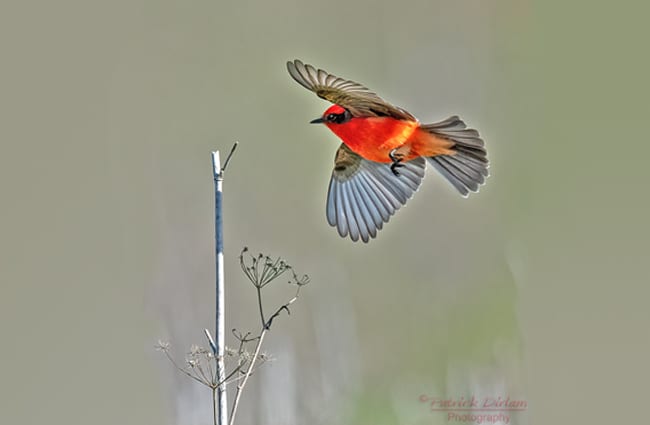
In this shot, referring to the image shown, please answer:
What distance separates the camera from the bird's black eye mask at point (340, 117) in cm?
158

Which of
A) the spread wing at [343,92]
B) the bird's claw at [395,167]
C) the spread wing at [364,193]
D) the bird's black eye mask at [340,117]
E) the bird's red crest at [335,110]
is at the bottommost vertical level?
the spread wing at [364,193]

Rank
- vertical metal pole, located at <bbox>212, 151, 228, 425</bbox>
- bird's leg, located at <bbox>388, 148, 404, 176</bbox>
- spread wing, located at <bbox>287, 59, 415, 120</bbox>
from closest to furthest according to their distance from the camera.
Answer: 1. vertical metal pole, located at <bbox>212, 151, 228, 425</bbox>
2. spread wing, located at <bbox>287, 59, 415, 120</bbox>
3. bird's leg, located at <bbox>388, 148, 404, 176</bbox>

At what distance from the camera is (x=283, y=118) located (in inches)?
68.6

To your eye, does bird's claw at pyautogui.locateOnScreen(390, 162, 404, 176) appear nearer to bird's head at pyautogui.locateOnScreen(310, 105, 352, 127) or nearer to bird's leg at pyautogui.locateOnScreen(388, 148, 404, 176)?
bird's leg at pyautogui.locateOnScreen(388, 148, 404, 176)

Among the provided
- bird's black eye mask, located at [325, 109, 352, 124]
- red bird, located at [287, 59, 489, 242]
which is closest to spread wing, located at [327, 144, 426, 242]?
red bird, located at [287, 59, 489, 242]

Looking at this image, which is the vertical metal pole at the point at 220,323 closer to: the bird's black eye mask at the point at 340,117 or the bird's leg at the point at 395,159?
the bird's black eye mask at the point at 340,117

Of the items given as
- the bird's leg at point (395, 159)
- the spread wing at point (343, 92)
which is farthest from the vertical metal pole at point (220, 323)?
the bird's leg at point (395, 159)

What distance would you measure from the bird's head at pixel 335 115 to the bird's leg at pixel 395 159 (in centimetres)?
13

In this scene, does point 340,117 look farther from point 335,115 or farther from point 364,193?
point 364,193

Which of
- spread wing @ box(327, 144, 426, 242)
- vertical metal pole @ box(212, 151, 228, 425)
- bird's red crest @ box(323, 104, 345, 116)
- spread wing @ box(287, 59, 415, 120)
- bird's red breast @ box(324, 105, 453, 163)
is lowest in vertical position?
vertical metal pole @ box(212, 151, 228, 425)

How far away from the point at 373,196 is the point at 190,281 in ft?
1.38

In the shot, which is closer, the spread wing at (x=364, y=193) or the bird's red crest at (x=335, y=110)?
the bird's red crest at (x=335, y=110)

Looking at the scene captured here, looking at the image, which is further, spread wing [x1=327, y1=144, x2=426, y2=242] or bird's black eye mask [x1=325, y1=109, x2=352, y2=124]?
spread wing [x1=327, y1=144, x2=426, y2=242]

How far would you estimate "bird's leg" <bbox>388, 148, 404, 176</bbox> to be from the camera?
165 centimetres
